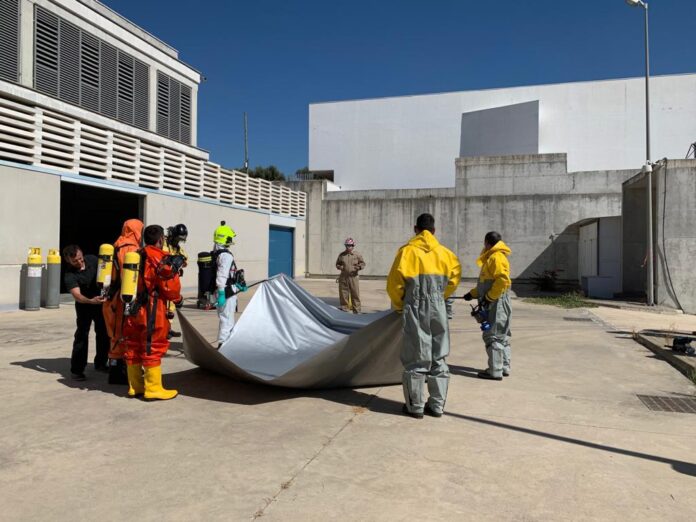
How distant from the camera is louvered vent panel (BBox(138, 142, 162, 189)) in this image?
15.0m

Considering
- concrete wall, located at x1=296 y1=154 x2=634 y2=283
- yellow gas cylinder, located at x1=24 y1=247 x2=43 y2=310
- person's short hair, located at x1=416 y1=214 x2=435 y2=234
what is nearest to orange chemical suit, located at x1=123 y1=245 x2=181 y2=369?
person's short hair, located at x1=416 y1=214 x2=435 y2=234

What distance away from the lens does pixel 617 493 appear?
124 inches

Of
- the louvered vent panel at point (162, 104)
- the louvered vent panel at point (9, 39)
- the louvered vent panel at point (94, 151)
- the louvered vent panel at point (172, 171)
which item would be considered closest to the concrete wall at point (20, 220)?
the louvered vent panel at point (94, 151)

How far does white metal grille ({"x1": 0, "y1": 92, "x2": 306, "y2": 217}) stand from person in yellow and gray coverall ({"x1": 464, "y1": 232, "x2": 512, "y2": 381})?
10.3 metres

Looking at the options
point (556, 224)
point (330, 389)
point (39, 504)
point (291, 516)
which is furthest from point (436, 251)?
point (556, 224)

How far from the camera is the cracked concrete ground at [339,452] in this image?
2953 mm

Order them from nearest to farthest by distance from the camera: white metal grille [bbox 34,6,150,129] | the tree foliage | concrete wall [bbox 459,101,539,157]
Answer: white metal grille [bbox 34,6,150,129]
concrete wall [bbox 459,101,539,157]
the tree foliage

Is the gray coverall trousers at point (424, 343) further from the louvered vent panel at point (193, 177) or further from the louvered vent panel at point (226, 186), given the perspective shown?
the louvered vent panel at point (226, 186)

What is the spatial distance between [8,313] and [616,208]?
24.1 m

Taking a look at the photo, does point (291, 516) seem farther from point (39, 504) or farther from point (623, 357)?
point (623, 357)

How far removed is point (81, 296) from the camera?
5.71 metres

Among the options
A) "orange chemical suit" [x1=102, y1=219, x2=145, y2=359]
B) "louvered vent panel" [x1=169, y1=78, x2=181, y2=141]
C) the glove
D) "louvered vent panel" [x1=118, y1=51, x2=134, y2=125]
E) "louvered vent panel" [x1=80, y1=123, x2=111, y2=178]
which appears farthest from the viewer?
"louvered vent panel" [x1=169, y1=78, x2=181, y2=141]

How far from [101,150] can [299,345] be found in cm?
1008

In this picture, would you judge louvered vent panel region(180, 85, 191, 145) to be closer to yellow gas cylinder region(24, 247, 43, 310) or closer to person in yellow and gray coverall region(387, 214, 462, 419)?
yellow gas cylinder region(24, 247, 43, 310)
